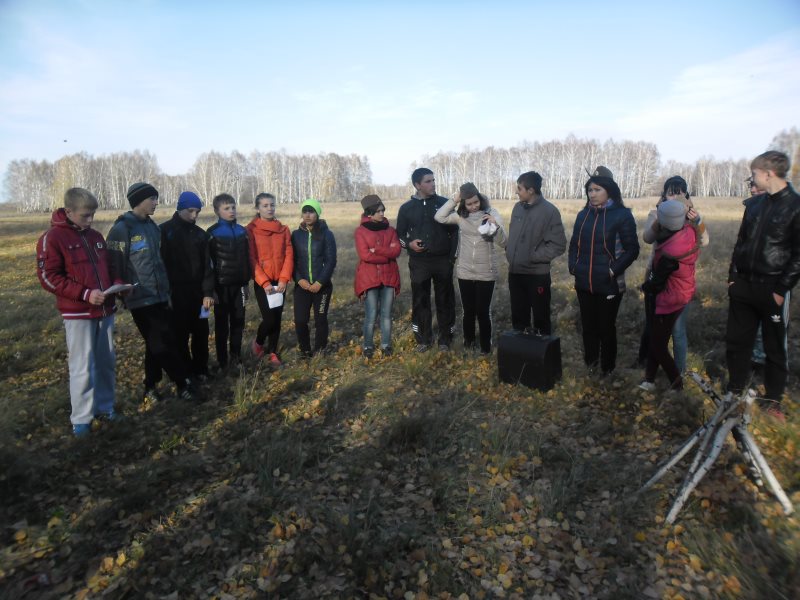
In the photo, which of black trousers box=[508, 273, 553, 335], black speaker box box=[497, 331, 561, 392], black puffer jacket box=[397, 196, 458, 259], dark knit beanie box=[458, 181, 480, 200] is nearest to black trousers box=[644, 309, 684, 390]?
black speaker box box=[497, 331, 561, 392]

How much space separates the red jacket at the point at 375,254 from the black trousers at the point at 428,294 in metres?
0.36

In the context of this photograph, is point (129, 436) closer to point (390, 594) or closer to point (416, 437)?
point (416, 437)

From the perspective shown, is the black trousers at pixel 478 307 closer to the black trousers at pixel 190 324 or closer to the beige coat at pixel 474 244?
the beige coat at pixel 474 244

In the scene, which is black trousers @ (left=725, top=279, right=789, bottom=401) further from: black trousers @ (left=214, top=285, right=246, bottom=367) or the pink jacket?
black trousers @ (left=214, top=285, right=246, bottom=367)

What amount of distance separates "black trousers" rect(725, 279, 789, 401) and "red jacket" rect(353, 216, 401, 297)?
403 cm

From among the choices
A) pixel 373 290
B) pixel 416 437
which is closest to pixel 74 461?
pixel 416 437

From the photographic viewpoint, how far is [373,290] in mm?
6996

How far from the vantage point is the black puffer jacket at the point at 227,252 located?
20.5 ft

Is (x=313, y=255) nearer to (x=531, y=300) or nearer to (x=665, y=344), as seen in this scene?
(x=531, y=300)

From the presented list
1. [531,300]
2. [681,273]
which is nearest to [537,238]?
[531,300]

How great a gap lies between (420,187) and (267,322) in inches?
114

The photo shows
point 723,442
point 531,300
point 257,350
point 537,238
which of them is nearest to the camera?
point 723,442

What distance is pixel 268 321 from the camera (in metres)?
6.79

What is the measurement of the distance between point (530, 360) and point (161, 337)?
4.29m
